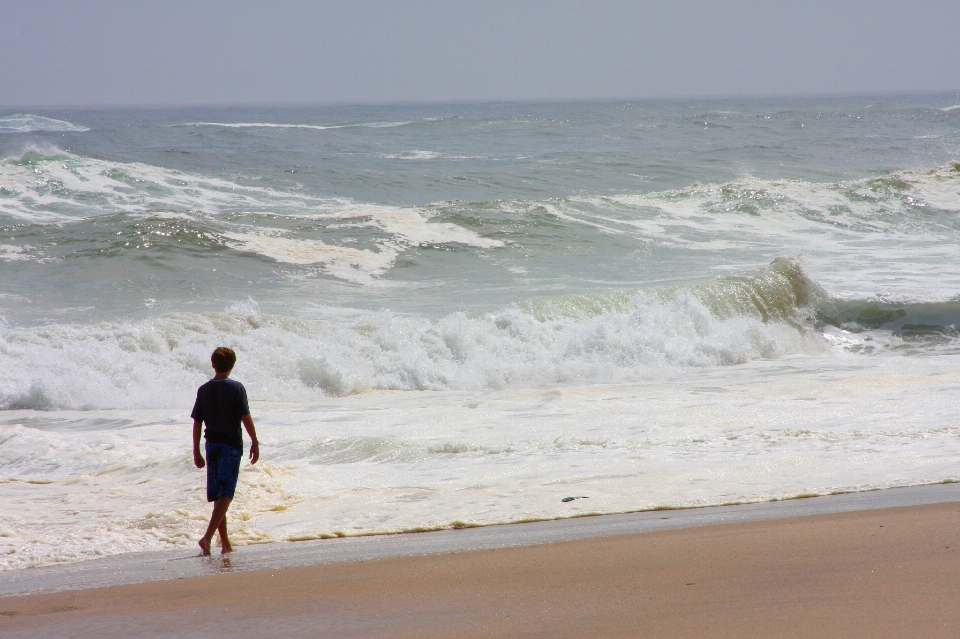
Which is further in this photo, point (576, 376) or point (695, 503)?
point (576, 376)

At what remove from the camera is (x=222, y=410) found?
16.3 ft

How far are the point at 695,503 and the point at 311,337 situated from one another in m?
6.91

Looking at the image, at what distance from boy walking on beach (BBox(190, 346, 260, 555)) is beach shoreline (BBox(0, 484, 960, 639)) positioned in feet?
0.97

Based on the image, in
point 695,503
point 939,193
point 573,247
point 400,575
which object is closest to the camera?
point 400,575

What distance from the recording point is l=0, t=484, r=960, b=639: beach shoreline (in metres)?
3.31

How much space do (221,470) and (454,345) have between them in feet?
22.0

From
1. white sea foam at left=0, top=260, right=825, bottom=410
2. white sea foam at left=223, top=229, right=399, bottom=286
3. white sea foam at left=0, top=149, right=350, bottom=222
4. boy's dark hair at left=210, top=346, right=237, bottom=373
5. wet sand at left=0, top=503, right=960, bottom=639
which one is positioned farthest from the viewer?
white sea foam at left=0, top=149, right=350, bottom=222

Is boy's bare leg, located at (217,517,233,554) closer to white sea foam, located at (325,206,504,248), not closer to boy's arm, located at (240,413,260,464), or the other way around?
boy's arm, located at (240,413,260,464)

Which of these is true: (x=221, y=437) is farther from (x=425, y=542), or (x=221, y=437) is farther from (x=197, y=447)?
(x=425, y=542)

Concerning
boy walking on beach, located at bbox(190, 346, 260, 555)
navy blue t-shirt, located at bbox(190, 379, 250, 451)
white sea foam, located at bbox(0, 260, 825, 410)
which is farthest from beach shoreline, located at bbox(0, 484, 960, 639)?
white sea foam, located at bbox(0, 260, 825, 410)

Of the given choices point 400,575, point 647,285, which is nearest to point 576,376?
point 647,285

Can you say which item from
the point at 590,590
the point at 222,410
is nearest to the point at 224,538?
the point at 222,410

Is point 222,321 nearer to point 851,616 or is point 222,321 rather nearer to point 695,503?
point 695,503

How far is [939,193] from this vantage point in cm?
2678
